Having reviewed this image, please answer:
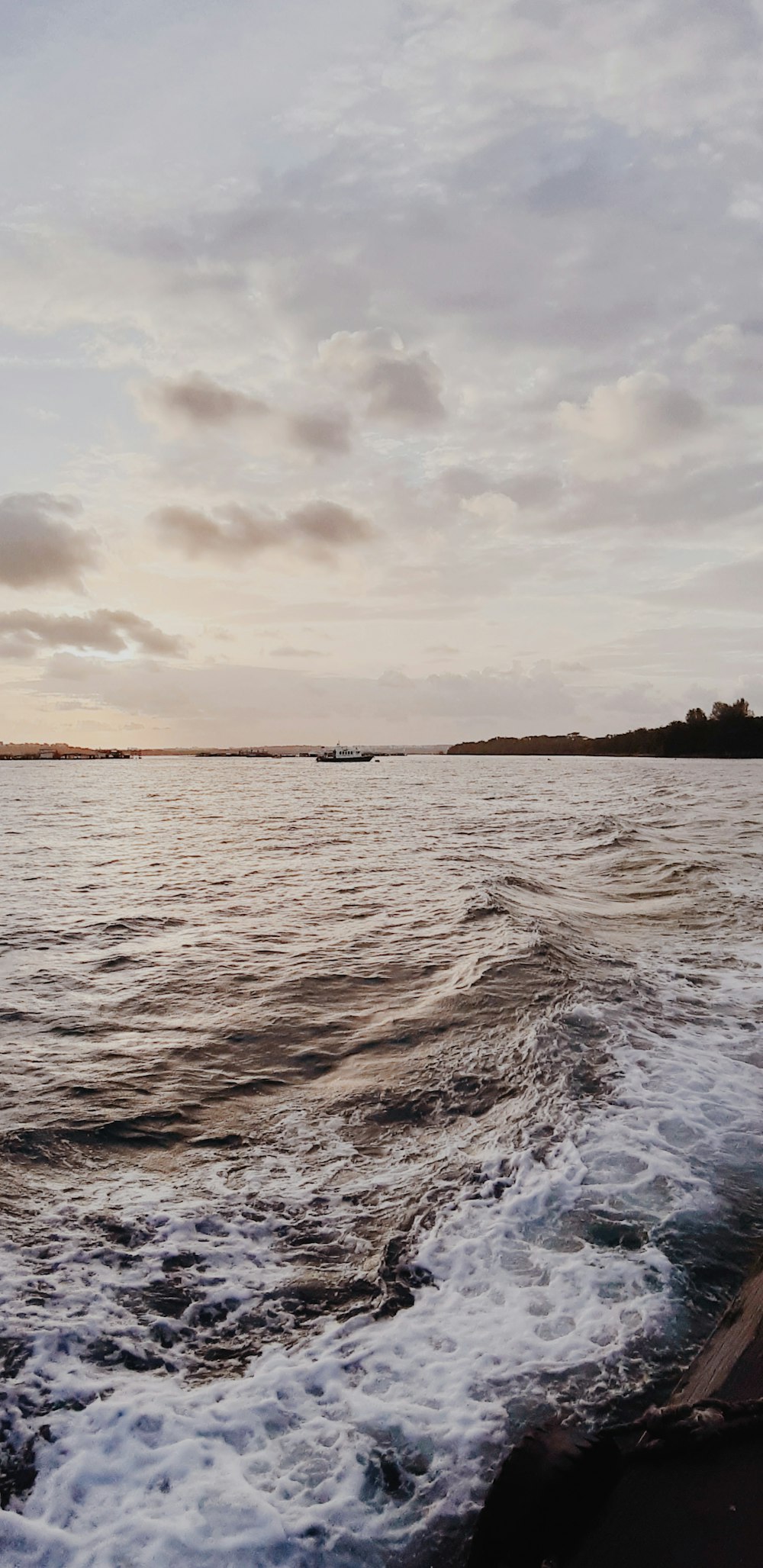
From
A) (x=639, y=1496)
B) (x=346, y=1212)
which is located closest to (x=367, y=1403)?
(x=639, y=1496)

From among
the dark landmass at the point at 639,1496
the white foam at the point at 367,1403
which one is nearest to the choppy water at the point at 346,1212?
the white foam at the point at 367,1403

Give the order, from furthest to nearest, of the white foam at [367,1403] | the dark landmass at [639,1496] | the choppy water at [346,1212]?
the choppy water at [346,1212], the white foam at [367,1403], the dark landmass at [639,1496]

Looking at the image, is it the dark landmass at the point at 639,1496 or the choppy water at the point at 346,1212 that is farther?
the choppy water at the point at 346,1212

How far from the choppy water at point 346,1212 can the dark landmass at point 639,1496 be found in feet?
Answer: 1.63

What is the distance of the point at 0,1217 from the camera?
5738 mm

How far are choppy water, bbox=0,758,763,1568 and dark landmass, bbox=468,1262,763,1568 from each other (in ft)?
1.63

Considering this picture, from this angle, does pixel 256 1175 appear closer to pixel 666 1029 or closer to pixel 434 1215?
pixel 434 1215

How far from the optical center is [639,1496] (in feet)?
9.74

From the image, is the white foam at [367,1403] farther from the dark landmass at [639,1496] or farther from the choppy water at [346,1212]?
the dark landmass at [639,1496]

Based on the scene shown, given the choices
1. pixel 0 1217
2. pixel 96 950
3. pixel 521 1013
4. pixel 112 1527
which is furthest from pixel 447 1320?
pixel 96 950

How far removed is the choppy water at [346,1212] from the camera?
355cm

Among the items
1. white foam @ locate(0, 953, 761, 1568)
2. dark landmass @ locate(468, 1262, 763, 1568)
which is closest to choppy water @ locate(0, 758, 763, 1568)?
white foam @ locate(0, 953, 761, 1568)

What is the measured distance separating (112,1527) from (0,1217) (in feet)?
10.0

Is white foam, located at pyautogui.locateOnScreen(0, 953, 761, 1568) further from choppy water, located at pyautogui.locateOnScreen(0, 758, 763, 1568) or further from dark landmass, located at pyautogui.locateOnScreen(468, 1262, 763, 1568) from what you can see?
dark landmass, located at pyautogui.locateOnScreen(468, 1262, 763, 1568)
